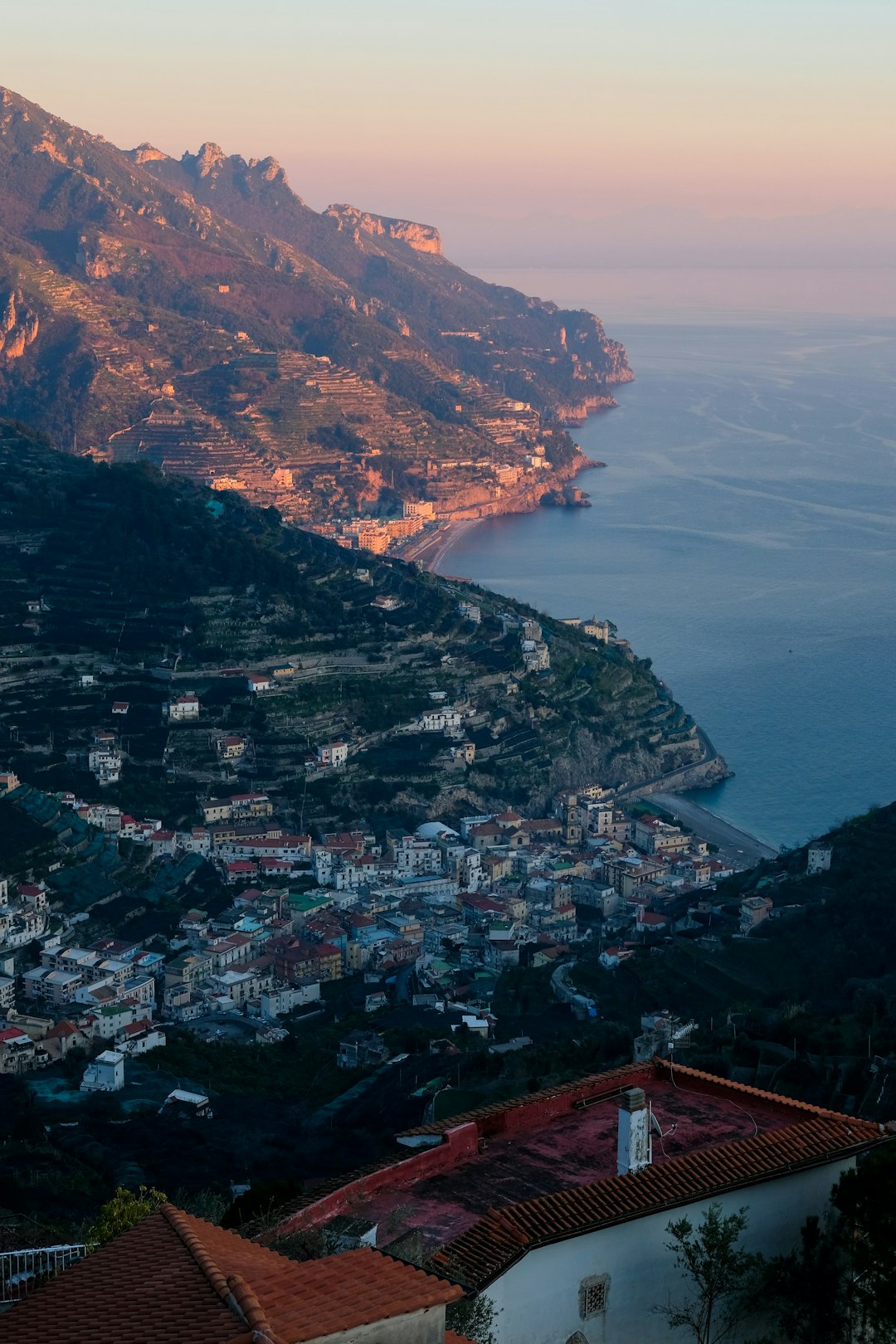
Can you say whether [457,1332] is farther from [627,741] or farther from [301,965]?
[627,741]

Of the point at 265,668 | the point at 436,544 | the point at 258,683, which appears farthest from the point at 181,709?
the point at 436,544

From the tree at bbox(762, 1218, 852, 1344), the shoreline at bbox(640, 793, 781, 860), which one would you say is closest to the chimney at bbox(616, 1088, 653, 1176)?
the tree at bbox(762, 1218, 852, 1344)

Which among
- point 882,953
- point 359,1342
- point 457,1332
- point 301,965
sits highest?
point 359,1342

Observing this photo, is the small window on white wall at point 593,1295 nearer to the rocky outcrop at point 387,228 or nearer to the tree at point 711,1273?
the tree at point 711,1273

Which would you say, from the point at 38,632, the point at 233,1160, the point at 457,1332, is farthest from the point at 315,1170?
the point at 38,632

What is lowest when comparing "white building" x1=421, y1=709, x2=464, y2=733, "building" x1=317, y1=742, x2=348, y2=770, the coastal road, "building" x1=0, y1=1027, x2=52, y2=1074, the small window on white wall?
"building" x1=0, y1=1027, x2=52, y2=1074

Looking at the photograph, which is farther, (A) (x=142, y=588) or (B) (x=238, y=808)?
(A) (x=142, y=588)

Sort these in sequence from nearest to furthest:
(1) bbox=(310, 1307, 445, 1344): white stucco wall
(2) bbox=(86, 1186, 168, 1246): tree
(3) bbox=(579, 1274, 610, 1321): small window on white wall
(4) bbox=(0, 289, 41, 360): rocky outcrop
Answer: (1) bbox=(310, 1307, 445, 1344): white stucco wall, (3) bbox=(579, 1274, 610, 1321): small window on white wall, (2) bbox=(86, 1186, 168, 1246): tree, (4) bbox=(0, 289, 41, 360): rocky outcrop

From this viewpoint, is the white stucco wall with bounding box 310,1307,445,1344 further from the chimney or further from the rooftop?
the chimney
